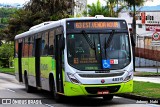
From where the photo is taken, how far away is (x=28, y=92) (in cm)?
2277

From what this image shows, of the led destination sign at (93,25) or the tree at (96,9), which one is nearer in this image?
the led destination sign at (93,25)

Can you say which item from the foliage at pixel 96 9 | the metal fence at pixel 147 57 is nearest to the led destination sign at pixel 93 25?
the metal fence at pixel 147 57

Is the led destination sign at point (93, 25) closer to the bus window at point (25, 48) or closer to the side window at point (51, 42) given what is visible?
the side window at point (51, 42)

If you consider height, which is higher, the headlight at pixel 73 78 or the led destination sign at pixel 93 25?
the led destination sign at pixel 93 25

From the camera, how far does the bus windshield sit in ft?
49.9

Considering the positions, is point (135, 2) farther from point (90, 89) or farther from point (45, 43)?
point (90, 89)

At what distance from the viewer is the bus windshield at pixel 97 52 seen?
15203 mm

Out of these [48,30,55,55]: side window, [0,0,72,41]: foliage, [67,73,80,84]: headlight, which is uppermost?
[0,0,72,41]: foliage

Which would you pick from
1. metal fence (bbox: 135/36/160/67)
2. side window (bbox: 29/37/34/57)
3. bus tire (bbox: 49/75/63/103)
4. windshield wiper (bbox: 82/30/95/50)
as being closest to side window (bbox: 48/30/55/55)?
bus tire (bbox: 49/75/63/103)

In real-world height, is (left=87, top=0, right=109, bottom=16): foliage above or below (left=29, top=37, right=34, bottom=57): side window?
above

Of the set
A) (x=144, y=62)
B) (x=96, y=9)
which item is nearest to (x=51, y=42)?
(x=144, y=62)

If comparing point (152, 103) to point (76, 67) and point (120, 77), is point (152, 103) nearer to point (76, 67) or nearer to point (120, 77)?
point (120, 77)

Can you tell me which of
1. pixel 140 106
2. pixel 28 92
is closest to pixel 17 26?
pixel 28 92

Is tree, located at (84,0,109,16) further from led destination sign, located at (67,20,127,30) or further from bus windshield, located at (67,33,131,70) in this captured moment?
bus windshield, located at (67,33,131,70)
